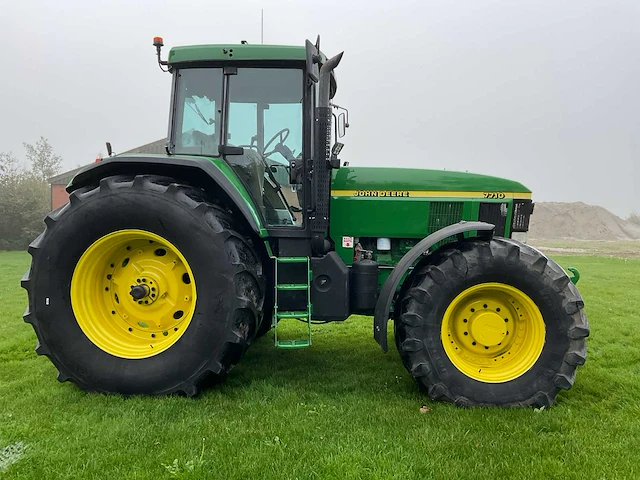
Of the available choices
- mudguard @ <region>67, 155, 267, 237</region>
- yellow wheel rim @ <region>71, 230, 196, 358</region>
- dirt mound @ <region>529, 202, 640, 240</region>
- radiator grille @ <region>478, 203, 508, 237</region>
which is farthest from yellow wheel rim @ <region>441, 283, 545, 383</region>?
dirt mound @ <region>529, 202, 640, 240</region>

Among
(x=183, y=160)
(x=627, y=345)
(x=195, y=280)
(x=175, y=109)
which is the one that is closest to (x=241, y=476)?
(x=195, y=280)

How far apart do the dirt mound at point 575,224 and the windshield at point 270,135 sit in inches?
1569

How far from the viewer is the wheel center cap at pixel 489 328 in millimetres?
3312

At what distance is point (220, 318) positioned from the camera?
125 inches

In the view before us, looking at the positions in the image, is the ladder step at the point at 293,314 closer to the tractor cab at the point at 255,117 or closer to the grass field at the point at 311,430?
the grass field at the point at 311,430

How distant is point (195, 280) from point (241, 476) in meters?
1.42

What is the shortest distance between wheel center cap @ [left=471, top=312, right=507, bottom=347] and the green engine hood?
1241 mm

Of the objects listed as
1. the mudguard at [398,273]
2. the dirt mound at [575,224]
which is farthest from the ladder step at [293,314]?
the dirt mound at [575,224]

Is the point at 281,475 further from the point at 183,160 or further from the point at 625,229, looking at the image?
the point at 625,229

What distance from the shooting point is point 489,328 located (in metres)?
3.31

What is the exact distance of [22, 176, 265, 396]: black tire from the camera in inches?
126

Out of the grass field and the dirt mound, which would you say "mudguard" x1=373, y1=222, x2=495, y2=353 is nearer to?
the grass field

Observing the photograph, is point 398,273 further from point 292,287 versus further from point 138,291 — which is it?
point 138,291

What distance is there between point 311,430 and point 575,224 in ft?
151
